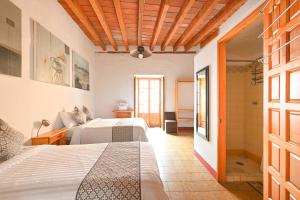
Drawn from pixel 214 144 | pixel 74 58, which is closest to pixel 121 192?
pixel 214 144

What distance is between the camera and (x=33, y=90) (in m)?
2.40

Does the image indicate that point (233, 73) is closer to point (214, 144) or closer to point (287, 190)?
point (214, 144)

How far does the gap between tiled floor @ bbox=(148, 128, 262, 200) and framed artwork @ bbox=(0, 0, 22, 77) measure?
2521 millimetres

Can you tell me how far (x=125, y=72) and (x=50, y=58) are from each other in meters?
3.80

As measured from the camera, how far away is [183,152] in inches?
166

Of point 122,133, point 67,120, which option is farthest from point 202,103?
point 67,120

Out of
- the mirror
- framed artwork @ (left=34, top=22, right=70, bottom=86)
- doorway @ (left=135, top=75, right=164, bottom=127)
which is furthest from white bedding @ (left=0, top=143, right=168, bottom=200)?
doorway @ (left=135, top=75, right=164, bottom=127)

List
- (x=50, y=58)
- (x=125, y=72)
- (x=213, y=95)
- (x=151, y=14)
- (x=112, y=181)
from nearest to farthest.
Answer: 1. (x=112, y=181)
2. (x=50, y=58)
3. (x=213, y=95)
4. (x=151, y=14)
5. (x=125, y=72)

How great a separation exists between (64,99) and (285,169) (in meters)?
3.57

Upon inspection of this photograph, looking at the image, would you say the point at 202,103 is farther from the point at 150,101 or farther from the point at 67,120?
the point at 150,101

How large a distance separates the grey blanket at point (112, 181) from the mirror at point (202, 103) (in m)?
2.13

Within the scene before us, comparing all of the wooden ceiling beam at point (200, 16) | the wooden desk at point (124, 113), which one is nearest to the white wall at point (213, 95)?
the wooden ceiling beam at point (200, 16)

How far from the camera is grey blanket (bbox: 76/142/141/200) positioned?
1078mm

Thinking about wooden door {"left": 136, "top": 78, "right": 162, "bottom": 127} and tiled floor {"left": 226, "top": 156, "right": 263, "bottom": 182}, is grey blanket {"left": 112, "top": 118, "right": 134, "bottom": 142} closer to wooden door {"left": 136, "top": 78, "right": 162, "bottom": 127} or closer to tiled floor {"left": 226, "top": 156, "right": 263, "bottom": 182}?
tiled floor {"left": 226, "top": 156, "right": 263, "bottom": 182}
